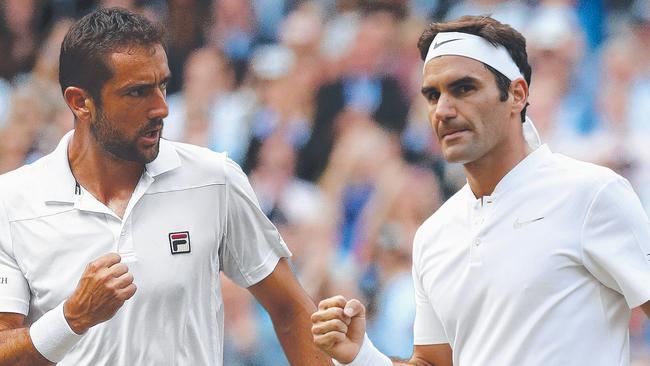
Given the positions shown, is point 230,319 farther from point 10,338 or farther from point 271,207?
point 10,338

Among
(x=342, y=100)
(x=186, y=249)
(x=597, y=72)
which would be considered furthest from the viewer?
(x=342, y=100)

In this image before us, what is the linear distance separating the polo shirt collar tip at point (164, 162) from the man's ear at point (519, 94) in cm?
105

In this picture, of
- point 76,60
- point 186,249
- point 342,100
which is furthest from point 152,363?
point 342,100

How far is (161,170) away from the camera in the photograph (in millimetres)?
3961

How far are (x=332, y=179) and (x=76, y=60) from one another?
3.46 metres

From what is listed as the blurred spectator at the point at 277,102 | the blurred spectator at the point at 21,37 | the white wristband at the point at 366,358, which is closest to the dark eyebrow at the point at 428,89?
the white wristband at the point at 366,358

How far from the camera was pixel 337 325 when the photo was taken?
144 inches

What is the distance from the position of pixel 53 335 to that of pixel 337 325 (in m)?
0.81

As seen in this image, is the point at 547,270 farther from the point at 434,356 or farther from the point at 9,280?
the point at 9,280

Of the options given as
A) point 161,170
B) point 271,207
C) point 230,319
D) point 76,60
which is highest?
point 76,60

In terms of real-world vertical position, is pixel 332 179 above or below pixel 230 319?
above

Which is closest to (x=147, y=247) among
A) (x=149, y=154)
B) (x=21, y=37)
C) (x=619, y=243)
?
(x=149, y=154)

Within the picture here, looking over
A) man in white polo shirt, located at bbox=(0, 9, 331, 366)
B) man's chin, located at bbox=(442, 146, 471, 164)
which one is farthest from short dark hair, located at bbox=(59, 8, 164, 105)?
man's chin, located at bbox=(442, 146, 471, 164)

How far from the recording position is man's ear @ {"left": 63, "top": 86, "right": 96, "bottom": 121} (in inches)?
155
